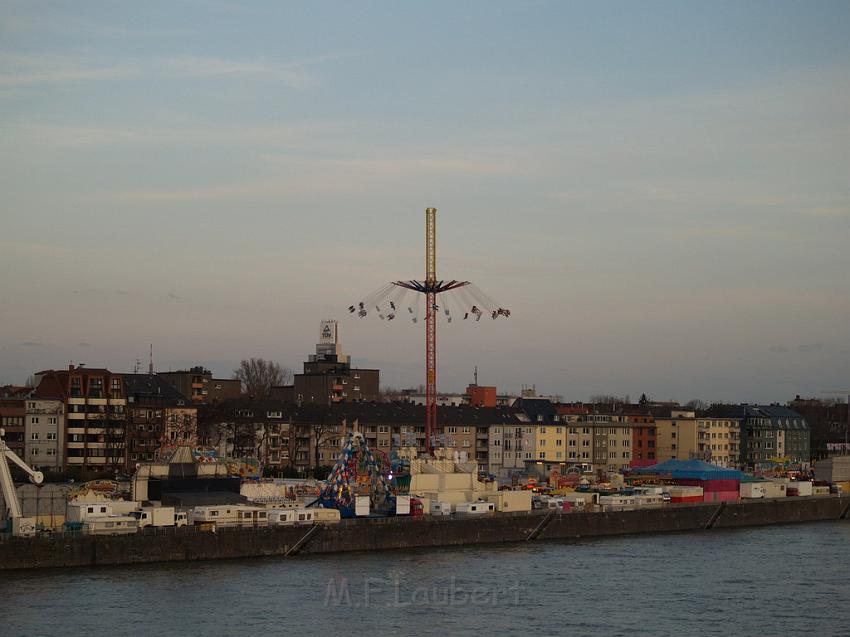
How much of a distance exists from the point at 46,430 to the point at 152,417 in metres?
9.75

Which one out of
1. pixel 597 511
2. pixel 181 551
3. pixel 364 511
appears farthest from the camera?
pixel 597 511

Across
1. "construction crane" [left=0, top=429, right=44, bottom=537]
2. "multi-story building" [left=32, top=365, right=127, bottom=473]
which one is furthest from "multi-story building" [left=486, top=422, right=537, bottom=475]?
"construction crane" [left=0, top=429, right=44, bottom=537]

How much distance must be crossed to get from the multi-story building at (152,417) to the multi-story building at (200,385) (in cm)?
2001

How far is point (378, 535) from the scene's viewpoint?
249 feet

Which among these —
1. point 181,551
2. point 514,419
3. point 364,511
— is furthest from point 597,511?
point 514,419

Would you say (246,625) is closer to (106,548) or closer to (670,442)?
(106,548)

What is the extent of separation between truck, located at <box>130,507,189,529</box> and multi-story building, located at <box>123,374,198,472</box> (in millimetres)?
42046

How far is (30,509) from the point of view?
6788cm

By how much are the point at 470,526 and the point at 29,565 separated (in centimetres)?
2620

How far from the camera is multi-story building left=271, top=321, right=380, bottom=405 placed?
→ 166 meters

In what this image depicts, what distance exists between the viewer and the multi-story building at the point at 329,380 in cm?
16588

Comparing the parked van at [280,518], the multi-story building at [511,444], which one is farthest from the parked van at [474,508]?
the multi-story building at [511,444]

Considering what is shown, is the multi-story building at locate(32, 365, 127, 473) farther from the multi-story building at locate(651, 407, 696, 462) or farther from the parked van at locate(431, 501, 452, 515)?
the multi-story building at locate(651, 407, 696, 462)

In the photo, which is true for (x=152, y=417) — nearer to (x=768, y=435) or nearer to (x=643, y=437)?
(x=643, y=437)
